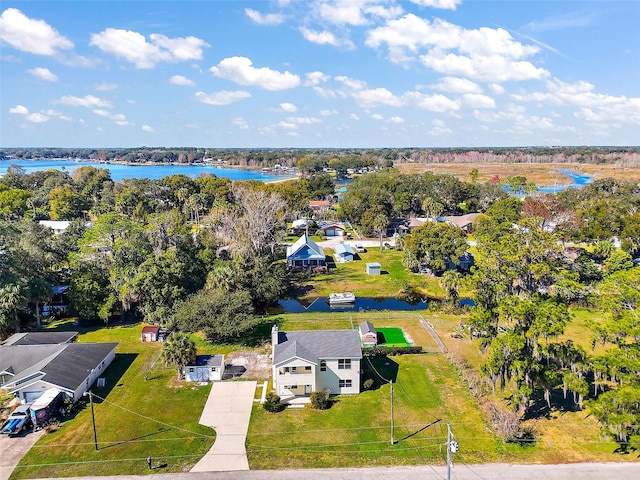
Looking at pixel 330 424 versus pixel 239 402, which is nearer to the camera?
pixel 330 424

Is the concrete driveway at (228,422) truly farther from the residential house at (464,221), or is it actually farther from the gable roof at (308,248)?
the residential house at (464,221)

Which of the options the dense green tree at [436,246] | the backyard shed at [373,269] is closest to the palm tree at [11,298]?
the backyard shed at [373,269]

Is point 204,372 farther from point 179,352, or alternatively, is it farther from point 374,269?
point 374,269

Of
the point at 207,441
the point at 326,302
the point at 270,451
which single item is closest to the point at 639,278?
the point at 270,451

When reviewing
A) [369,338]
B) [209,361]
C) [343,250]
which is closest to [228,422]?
[209,361]

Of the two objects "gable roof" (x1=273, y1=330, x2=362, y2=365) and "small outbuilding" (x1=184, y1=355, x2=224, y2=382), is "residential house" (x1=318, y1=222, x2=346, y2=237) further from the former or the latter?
"small outbuilding" (x1=184, y1=355, x2=224, y2=382)

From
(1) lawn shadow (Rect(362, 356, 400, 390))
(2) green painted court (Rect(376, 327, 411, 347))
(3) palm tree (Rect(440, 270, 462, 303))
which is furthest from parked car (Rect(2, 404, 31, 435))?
(3) palm tree (Rect(440, 270, 462, 303))

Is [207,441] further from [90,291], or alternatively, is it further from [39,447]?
[90,291]
